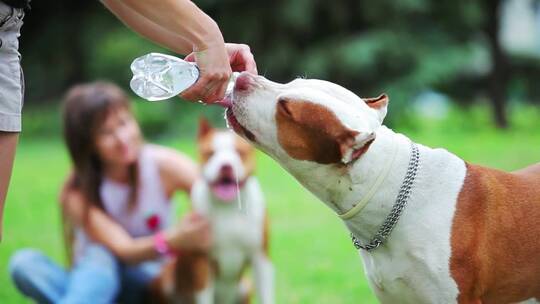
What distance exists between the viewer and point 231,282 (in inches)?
201

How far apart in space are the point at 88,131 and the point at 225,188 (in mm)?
873

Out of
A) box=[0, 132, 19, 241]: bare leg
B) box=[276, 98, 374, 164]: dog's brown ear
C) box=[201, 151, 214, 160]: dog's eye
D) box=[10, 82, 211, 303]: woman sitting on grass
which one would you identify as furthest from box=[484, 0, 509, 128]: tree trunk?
box=[0, 132, 19, 241]: bare leg

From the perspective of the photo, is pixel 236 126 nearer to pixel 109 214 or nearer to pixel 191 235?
pixel 191 235

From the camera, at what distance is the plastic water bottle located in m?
2.77

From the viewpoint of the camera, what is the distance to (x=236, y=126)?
292 centimetres

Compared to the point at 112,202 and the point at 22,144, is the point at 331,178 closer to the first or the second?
the point at 112,202

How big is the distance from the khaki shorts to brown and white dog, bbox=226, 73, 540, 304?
0.73 m

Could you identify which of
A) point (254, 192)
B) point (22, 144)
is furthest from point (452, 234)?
point (22, 144)

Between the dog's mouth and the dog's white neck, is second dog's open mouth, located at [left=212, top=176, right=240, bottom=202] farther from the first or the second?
the dog's white neck

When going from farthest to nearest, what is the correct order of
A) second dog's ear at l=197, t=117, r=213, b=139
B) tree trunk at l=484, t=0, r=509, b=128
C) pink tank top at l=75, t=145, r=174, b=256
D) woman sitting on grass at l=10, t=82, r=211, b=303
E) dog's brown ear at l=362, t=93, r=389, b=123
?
1. tree trunk at l=484, t=0, r=509, b=128
2. second dog's ear at l=197, t=117, r=213, b=139
3. pink tank top at l=75, t=145, r=174, b=256
4. woman sitting on grass at l=10, t=82, r=211, b=303
5. dog's brown ear at l=362, t=93, r=389, b=123

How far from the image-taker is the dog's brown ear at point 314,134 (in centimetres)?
278

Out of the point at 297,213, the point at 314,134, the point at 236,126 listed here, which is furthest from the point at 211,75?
the point at 297,213

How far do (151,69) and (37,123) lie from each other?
13.8 metres

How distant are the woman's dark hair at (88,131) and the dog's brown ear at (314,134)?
85.9 inches
